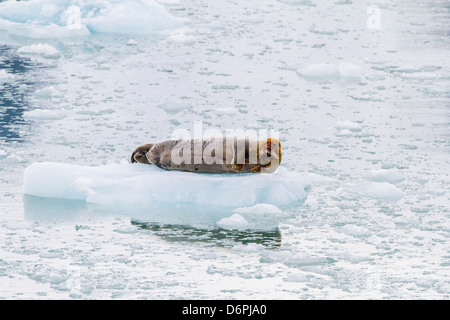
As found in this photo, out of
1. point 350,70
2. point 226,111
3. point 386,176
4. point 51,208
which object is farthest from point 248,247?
point 350,70

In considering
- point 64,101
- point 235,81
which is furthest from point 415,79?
point 64,101

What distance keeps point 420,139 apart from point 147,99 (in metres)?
3.02

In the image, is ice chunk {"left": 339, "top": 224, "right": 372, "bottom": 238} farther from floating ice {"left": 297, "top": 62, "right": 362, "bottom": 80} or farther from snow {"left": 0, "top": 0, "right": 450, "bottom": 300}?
floating ice {"left": 297, "top": 62, "right": 362, "bottom": 80}

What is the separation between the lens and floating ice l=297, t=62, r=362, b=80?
11352 mm

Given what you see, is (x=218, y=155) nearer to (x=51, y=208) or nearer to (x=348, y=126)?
(x=51, y=208)

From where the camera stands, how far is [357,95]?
10.4m

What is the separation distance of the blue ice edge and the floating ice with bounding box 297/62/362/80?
471 centimetres

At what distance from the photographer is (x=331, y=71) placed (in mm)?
11422

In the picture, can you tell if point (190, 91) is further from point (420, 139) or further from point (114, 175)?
point (114, 175)

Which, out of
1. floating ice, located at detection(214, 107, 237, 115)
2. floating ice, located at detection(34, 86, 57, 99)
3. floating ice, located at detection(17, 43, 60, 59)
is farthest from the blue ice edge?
floating ice, located at detection(17, 43, 60, 59)

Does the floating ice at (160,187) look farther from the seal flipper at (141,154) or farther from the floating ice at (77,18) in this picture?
the floating ice at (77,18)

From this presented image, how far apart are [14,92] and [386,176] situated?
4.71 metres

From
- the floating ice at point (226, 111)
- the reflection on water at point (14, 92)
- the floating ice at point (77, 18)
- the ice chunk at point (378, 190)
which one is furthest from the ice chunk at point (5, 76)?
the ice chunk at point (378, 190)

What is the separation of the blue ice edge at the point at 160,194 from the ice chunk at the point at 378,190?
428 mm
